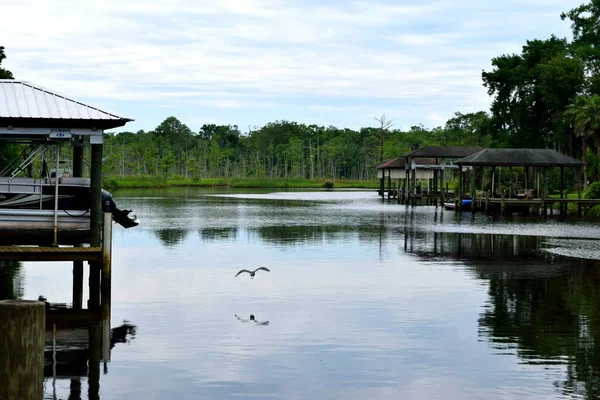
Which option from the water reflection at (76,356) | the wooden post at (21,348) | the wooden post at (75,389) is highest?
the wooden post at (21,348)

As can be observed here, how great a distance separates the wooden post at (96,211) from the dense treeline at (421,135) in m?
36.9

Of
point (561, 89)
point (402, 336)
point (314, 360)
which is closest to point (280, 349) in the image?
point (314, 360)

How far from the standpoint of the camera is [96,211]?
1994 cm

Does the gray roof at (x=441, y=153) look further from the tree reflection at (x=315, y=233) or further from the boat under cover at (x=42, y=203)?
the boat under cover at (x=42, y=203)

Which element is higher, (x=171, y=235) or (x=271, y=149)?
(x=271, y=149)

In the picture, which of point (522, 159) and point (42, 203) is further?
point (522, 159)

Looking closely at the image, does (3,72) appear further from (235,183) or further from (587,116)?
(235,183)

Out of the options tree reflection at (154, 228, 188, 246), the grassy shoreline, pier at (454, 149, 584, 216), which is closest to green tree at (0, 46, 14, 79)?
tree reflection at (154, 228, 188, 246)

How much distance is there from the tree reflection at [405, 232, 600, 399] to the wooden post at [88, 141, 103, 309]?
25.6ft

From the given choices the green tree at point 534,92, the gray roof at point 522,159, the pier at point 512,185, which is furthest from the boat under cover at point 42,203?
the green tree at point 534,92

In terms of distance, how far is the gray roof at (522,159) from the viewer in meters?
67.0

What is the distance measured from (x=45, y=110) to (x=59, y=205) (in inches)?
95.7

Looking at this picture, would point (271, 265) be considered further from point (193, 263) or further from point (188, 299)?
point (188, 299)

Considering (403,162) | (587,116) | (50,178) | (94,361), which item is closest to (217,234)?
(50,178)
